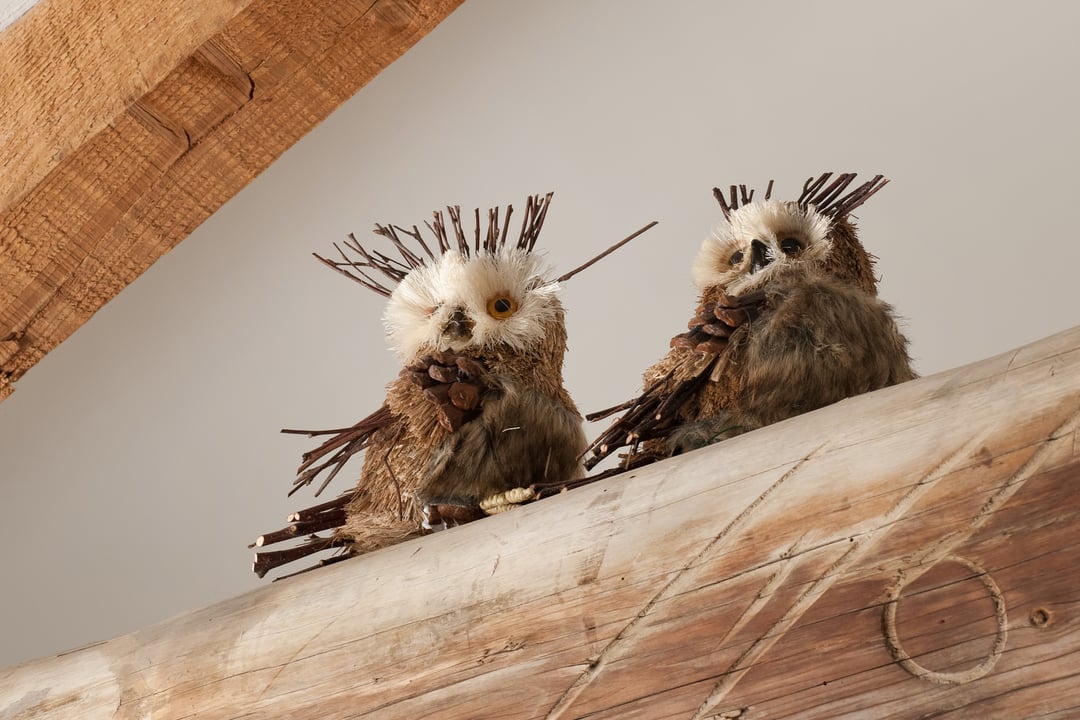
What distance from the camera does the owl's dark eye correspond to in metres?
0.85

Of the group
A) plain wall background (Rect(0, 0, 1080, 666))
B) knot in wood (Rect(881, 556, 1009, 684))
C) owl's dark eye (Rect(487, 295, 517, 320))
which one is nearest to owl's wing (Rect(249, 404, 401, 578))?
owl's dark eye (Rect(487, 295, 517, 320))

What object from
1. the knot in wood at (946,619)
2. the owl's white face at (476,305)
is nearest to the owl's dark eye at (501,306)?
the owl's white face at (476,305)

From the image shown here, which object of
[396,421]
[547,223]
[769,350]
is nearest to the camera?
[769,350]

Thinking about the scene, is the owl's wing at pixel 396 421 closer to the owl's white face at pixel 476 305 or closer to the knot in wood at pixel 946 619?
the owl's white face at pixel 476 305

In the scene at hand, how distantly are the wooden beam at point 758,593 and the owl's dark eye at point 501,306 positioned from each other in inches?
8.2

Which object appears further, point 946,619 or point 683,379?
point 683,379

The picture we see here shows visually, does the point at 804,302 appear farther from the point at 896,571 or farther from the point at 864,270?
the point at 896,571

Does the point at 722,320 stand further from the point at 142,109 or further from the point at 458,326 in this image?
the point at 142,109

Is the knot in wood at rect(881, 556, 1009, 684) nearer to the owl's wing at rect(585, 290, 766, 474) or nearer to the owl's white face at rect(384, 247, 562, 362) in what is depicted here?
the owl's wing at rect(585, 290, 766, 474)

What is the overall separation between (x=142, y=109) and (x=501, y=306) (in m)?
0.30

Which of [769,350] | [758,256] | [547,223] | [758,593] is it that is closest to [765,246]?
[758,256]

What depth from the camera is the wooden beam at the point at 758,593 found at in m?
0.51

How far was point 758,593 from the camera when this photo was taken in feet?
→ 1.83

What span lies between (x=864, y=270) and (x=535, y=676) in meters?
0.41
